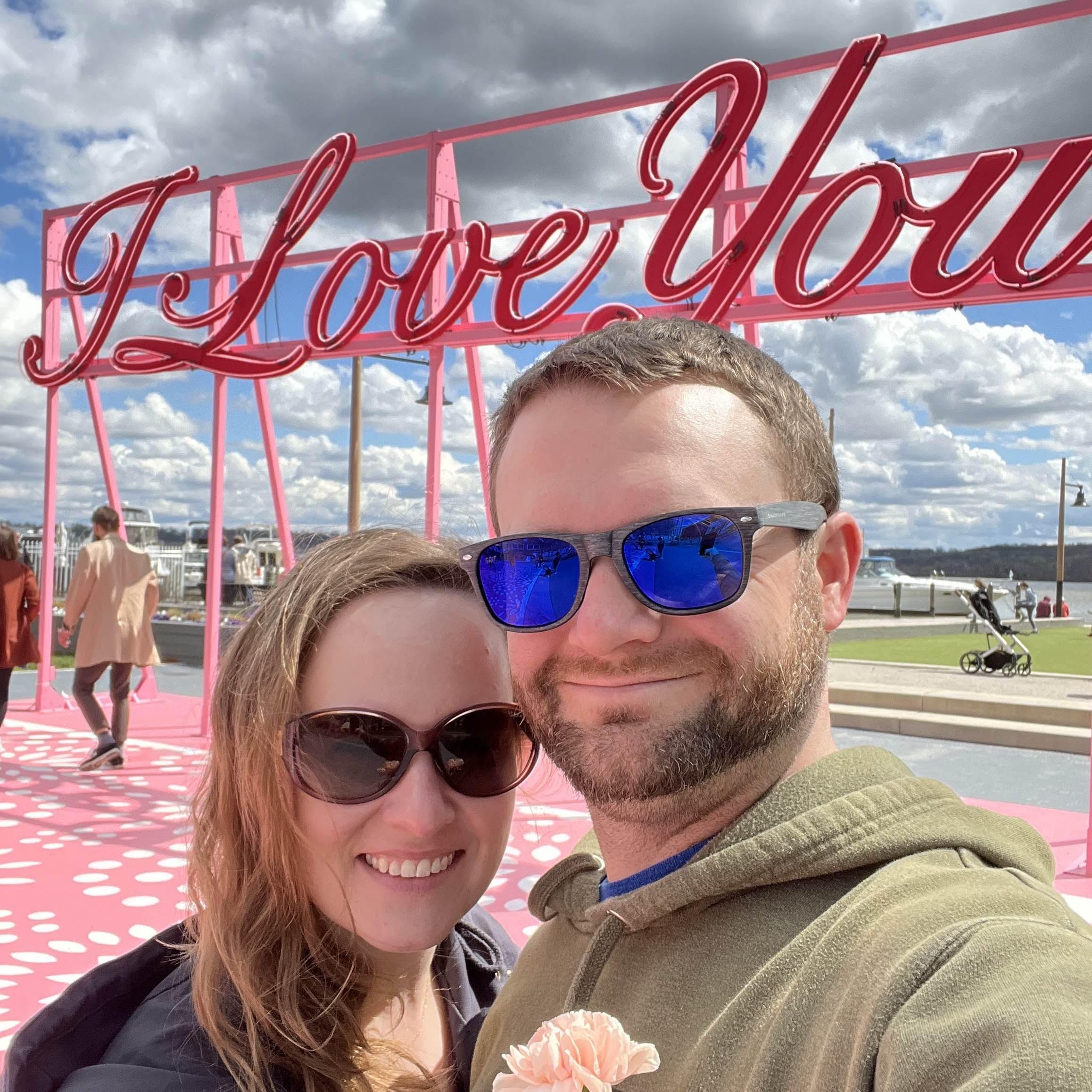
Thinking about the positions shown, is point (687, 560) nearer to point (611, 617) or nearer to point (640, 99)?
point (611, 617)

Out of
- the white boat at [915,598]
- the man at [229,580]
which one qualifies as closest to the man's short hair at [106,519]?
the man at [229,580]

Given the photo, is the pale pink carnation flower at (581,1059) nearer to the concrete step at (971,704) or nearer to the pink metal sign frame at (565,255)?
the pink metal sign frame at (565,255)

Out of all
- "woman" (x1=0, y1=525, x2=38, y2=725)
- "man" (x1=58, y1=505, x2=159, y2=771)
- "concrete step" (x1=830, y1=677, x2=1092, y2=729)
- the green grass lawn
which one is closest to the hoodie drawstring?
"man" (x1=58, y1=505, x2=159, y2=771)

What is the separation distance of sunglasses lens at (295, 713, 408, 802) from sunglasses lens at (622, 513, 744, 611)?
1.90 feet

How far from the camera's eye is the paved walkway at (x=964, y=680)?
11891mm

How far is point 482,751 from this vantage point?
171cm

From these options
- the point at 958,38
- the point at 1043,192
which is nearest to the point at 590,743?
the point at 1043,192

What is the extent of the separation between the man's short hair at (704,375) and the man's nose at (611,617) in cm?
23

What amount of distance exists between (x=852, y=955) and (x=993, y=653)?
14017 millimetres

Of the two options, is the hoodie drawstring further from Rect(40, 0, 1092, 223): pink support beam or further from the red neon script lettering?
the red neon script lettering

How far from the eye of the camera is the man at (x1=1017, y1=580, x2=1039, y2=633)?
2555 centimetres

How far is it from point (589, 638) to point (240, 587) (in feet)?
66.4

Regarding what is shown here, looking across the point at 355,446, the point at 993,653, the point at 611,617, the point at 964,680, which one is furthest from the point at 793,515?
the point at 355,446

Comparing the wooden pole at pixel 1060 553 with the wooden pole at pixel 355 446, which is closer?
Result: the wooden pole at pixel 355 446
